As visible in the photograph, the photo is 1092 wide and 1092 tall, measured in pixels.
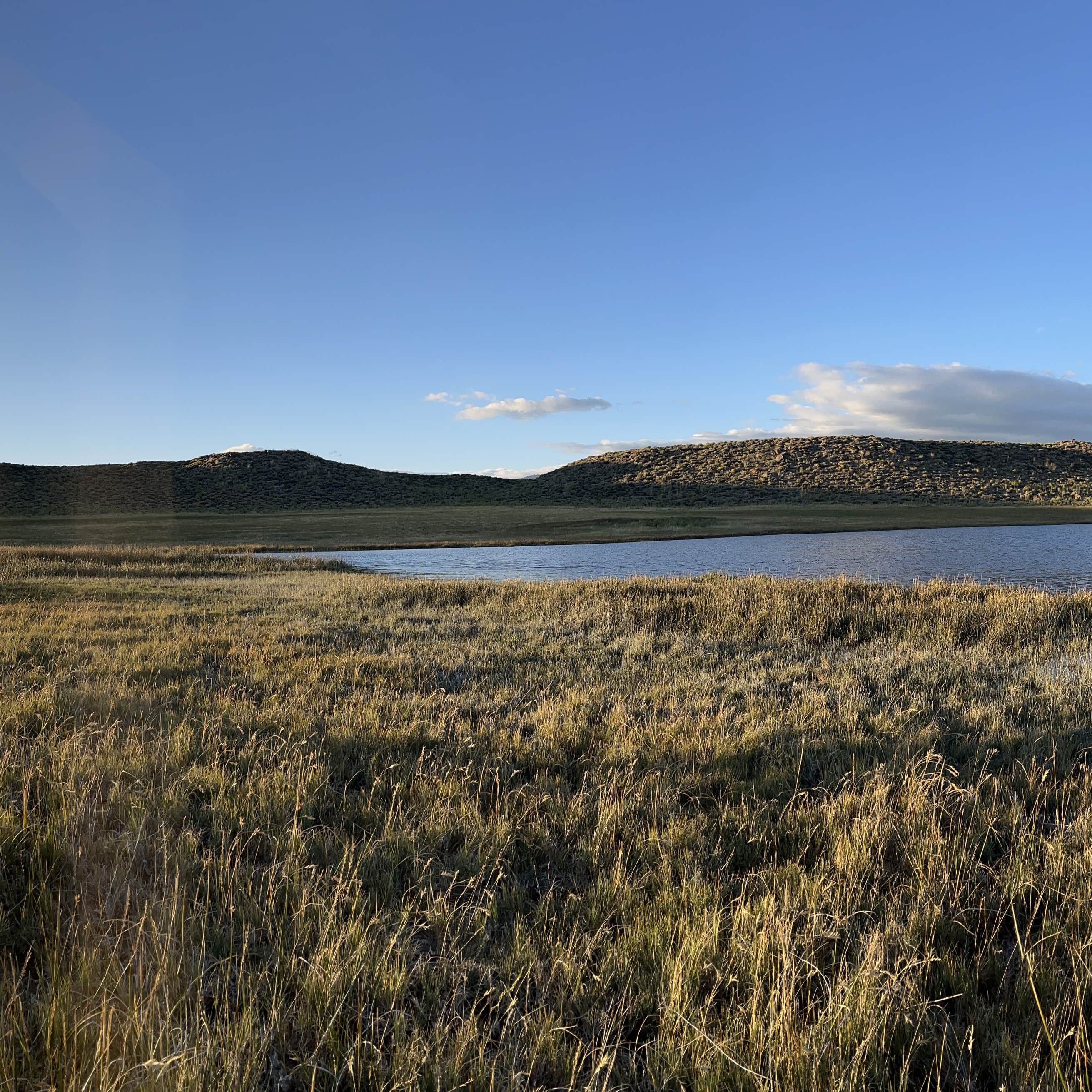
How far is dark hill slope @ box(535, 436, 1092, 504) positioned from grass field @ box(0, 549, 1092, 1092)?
8841 centimetres

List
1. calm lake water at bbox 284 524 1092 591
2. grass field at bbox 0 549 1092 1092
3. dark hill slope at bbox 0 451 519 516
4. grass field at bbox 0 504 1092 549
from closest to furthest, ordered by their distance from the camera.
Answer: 1. grass field at bbox 0 549 1092 1092
2. calm lake water at bbox 284 524 1092 591
3. grass field at bbox 0 504 1092 549
4. dark hill slope at bbox 0 451 519 516

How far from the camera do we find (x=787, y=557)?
3484cm

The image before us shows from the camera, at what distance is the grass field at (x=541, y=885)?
2580 mm

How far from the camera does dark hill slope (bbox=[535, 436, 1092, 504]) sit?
3669 inches

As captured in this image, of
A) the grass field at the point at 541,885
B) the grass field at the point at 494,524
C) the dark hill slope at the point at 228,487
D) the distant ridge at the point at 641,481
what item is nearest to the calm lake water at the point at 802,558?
the grass field at the point at 494,524

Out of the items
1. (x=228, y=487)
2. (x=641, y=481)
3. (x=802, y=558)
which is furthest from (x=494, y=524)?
(x=228, y=487)

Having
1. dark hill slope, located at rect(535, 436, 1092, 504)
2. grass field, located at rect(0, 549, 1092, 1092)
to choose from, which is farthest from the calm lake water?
dark hill slope, located at rect(535, 436, 1092, 504)

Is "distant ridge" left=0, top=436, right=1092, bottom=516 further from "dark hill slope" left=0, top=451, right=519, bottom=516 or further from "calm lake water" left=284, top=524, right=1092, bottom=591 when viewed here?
"calm lake water" left=284, top=524, right=1092, bottom=591

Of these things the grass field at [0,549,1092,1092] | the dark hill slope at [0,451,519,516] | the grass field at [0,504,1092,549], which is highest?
the dark hill slope at [0,451,519,516]

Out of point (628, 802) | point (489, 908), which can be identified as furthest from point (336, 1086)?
point (628, 802)

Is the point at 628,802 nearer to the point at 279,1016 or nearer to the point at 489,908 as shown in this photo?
the point at 489,908

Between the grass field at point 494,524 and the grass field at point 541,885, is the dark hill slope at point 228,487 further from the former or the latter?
the grass field at point 541,885

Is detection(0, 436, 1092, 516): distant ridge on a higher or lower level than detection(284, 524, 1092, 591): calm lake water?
higher

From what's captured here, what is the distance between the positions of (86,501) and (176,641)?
352 feet
